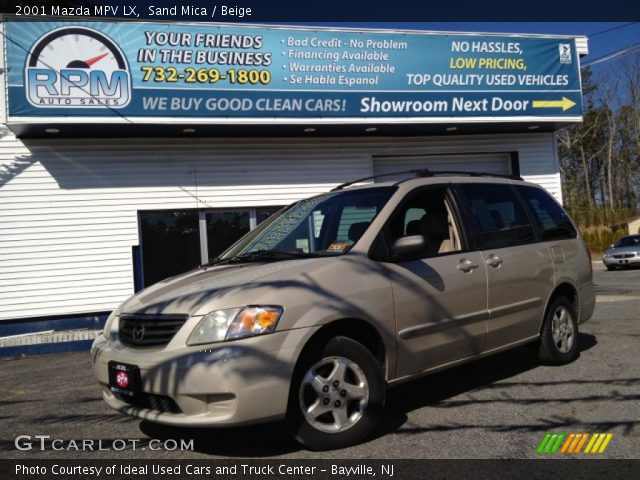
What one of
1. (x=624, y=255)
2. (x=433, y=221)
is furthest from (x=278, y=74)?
(x=624, y=255)

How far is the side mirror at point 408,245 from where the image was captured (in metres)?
3.92

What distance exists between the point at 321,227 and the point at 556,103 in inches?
369

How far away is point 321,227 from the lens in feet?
14.6

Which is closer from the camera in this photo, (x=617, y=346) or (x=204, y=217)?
(x=617, y=346)

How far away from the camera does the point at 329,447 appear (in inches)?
137

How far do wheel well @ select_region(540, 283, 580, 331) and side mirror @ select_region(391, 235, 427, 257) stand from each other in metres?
2.07

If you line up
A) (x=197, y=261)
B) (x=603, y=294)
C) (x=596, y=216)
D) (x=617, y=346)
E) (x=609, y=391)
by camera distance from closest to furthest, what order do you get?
(x=609, y=391)
(x=617, y=346)
(x=197, y=261)
(x=603, y=294)
(x=596, y=216)

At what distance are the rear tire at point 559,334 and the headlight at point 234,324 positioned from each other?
316 cm

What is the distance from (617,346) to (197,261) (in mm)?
7352

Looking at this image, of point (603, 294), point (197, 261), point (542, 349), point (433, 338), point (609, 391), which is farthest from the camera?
point (603, 294)

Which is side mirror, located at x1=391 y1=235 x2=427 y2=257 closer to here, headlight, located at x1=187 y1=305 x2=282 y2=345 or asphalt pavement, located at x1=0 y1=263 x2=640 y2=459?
headlight, located at x1=187 y1=305 x2=282 y2=345

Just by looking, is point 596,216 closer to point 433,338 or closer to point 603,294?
point 603,294
